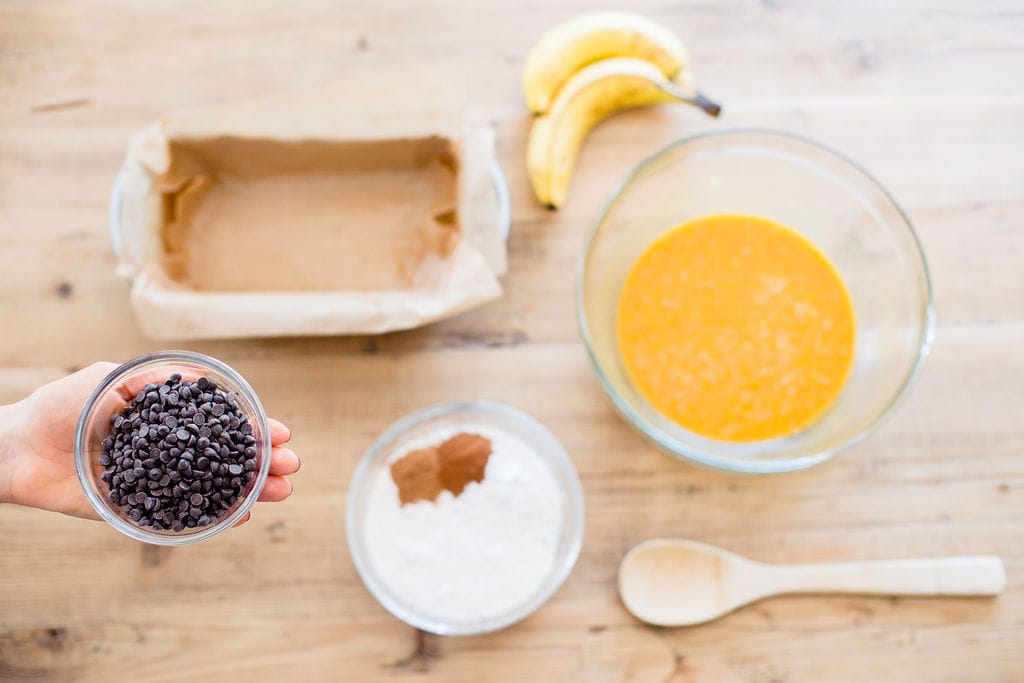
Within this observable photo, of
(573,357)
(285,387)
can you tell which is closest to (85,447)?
(285,387)

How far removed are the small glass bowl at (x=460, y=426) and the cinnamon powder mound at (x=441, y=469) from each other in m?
0.06

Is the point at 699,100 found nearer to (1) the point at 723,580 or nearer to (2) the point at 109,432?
(1) the point at 723,580

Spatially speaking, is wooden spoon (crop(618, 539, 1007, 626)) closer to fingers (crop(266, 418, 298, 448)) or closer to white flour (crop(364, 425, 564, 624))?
white flour (crop(364, 425, 564, 624))

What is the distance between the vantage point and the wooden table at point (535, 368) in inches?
53.3

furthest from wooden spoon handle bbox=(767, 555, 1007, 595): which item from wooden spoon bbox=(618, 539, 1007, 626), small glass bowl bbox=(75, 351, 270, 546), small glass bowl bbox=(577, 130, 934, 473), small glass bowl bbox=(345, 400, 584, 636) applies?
small glass bowl bbox=(75, 351, 270, 546)

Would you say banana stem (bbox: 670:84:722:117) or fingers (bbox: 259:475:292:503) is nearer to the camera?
fingers (bbox: 259:475:292:503)

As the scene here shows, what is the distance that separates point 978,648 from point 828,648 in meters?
0.27

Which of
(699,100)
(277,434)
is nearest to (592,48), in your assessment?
(699,100)

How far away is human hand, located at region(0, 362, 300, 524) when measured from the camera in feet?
3.82

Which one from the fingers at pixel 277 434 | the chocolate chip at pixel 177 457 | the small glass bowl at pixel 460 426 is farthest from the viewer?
the small glass bowl at pixel 460 426

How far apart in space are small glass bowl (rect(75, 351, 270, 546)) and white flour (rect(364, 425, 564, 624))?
0.33m

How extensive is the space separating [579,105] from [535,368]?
47 cm

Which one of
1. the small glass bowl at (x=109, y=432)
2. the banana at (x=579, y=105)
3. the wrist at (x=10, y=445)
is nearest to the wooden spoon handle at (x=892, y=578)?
the banana at (x=579, y=105)

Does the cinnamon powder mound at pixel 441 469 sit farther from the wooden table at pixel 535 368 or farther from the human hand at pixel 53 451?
the human hand at pixel 53 451
